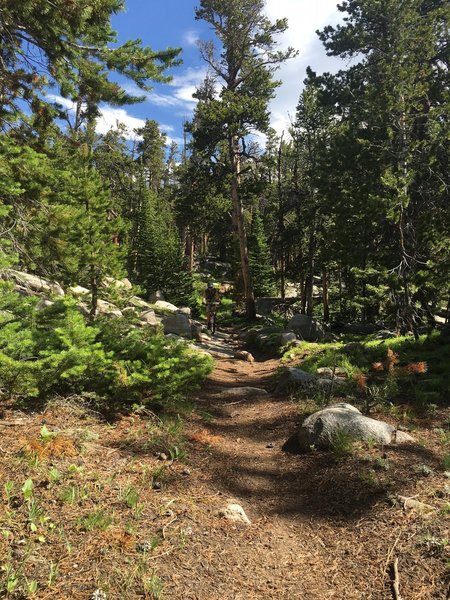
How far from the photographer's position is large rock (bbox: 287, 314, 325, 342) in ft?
54.4

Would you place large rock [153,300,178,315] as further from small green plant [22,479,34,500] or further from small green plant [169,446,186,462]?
small green plant [22,479,34,500]

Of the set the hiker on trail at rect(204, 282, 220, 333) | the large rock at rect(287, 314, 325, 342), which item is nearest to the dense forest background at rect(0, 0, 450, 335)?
the large rock at rect(287, 314, 325, 342)

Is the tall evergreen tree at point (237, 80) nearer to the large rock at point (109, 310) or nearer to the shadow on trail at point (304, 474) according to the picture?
the large rock at point (109, 310)

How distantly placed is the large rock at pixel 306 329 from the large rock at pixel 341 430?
10.7 meters

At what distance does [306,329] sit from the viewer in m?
17.0

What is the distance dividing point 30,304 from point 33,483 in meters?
2.64

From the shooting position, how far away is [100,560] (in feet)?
9.43

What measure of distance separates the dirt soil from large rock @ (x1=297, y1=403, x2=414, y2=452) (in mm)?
202

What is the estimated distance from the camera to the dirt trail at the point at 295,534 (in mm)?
3072

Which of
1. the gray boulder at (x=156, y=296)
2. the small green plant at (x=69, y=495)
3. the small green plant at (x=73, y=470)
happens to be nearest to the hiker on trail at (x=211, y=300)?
the gray boulder at (x=156, y=296)

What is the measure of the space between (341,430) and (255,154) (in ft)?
63.4

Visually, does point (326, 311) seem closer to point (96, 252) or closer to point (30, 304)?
point (96, 252)

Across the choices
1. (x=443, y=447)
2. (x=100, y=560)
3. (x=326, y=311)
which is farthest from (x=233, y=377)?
(x=326, y=311)

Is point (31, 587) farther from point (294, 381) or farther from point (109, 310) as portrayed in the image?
point (109, 310)
